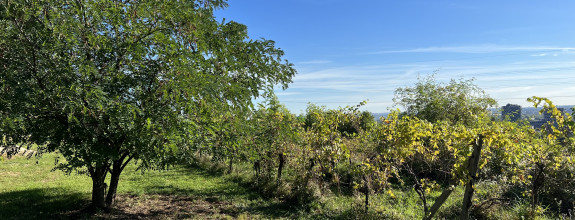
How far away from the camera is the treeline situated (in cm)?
499

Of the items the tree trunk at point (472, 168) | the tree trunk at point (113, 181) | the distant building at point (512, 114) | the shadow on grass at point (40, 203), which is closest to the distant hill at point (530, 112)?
the distant building at point (512, 114)

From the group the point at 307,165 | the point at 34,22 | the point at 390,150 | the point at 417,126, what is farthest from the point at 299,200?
the point at 34,22

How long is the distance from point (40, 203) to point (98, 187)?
2.60 m

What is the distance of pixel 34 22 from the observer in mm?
4738

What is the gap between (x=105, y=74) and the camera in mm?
4777

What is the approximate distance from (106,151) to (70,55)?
6.14 feet

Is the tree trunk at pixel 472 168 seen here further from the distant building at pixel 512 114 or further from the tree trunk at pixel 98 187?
the tree trunk at pixel 98 187

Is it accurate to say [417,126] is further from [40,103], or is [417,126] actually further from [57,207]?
[57,207]

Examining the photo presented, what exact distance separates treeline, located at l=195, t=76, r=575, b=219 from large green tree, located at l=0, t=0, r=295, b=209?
1290 mm

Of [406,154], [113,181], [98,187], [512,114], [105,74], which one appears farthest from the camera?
[512,114]

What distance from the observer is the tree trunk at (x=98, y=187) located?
7.61m

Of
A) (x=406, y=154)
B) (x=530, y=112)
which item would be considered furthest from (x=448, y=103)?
(x=406, y=154)

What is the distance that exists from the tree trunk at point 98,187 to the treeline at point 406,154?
2.77m

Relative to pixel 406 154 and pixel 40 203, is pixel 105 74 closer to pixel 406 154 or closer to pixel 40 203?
pixel 406 154
